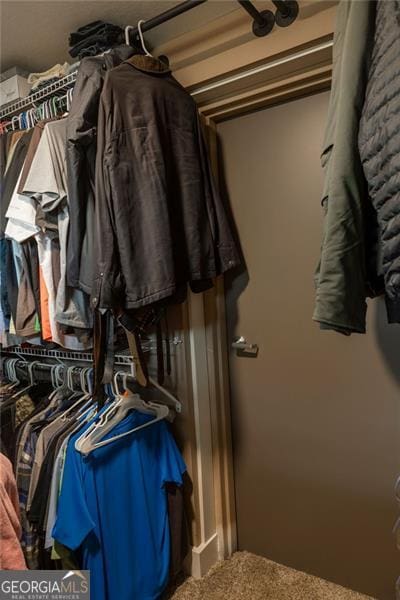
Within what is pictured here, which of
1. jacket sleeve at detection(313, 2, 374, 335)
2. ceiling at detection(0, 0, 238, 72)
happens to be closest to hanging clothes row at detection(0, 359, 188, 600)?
jacket sleeve at detection(313, 2, 374, 335)

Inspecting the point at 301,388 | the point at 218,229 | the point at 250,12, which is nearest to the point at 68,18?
the point at 250,12

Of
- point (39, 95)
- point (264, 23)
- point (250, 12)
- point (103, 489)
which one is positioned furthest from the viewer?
point (39, 95)

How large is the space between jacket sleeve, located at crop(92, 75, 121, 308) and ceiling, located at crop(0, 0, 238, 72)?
1.31ft

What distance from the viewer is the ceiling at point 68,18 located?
126 cm

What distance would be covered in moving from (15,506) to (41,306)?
25.5 inches

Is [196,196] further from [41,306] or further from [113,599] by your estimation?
[113,599]

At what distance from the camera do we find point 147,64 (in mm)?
1220

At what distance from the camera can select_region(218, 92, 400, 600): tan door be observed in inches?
54.2

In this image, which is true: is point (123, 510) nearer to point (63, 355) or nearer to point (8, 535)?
point (8, 535)

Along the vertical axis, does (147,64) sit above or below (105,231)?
above

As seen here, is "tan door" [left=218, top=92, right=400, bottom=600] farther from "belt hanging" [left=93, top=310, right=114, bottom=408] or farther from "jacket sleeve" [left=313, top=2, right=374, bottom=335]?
"jacket sleeve" [left=313, top=2, right=374, bottom=335]

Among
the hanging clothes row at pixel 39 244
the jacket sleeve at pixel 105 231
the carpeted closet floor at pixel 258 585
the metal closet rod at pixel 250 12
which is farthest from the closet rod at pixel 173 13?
the carpeted closet floor at pixel 258 585

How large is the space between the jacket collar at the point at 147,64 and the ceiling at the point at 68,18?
0.21 m

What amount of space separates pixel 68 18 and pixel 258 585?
227 cm
